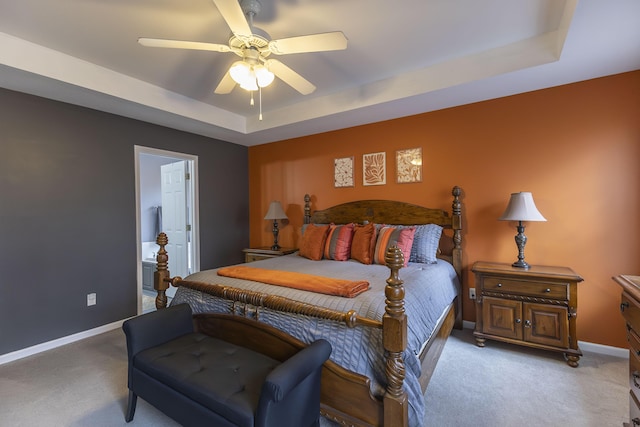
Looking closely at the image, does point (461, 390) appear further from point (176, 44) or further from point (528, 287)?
point (176, 44)

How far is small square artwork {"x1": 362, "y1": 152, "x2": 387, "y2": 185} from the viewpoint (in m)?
3.66

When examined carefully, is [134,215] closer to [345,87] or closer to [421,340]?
[345,87]

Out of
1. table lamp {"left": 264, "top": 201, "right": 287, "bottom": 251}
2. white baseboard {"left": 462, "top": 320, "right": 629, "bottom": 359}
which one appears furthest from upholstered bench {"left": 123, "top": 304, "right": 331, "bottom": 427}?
white baseboard {"left": 462, "top": 320, "right": 629, "bottom": 359}

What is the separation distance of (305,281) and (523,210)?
2035 mm

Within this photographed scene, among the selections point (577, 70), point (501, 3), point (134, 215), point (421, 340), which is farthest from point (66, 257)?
point (577, 70)

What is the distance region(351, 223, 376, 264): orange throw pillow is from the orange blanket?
914mm

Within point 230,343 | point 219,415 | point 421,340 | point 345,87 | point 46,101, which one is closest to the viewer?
point 219,415

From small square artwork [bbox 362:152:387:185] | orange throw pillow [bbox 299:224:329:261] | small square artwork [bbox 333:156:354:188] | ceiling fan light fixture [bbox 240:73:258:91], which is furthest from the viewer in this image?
small square artwork [bbox 333:156:354:188]

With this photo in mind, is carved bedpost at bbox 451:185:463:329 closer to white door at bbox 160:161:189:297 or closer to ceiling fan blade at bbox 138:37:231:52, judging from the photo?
ceiling fan blade at bbox 138:37:231:52

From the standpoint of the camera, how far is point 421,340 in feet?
5.51

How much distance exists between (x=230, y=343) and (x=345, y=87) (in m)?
2.73

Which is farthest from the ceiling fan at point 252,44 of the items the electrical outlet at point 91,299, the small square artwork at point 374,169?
the electrical outlet at point 91,299

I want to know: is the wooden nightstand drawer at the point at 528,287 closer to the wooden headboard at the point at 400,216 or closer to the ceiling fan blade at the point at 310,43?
the wooden headboard at the point at 400,216

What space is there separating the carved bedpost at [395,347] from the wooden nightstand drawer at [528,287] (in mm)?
1682
